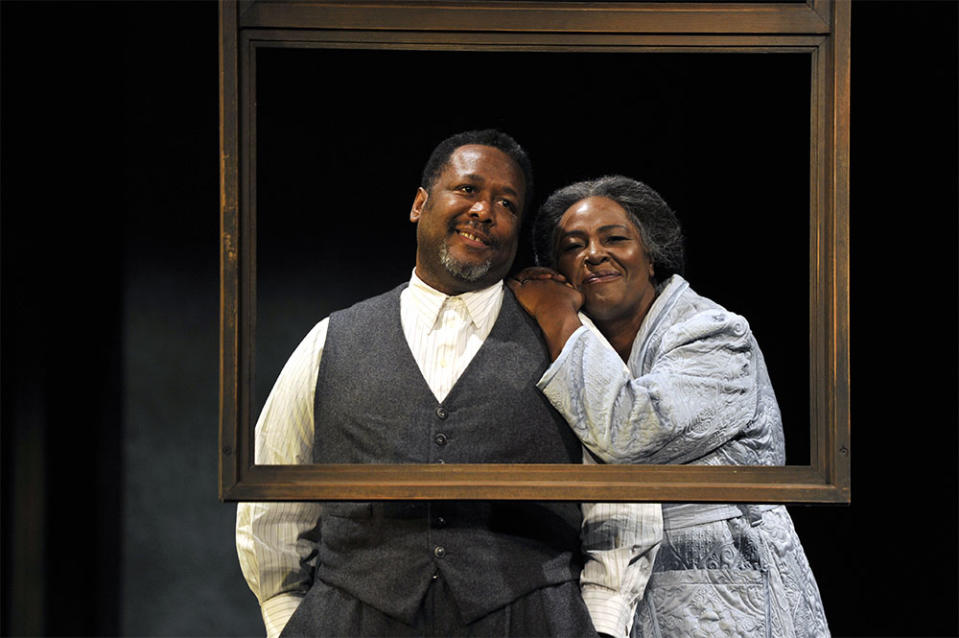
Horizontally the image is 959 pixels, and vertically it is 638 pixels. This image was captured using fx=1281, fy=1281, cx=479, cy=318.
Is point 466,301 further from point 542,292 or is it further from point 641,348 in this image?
point 641,348

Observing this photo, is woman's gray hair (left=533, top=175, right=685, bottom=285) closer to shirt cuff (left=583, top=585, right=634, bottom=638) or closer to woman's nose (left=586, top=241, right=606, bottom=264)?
woman's nose (left=586, top=241, right=606, bottom=264)

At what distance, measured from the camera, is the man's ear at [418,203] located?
1646 mm

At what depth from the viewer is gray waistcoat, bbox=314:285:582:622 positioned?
1.60 m

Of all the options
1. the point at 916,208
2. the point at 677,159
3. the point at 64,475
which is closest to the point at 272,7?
the point at 677,159

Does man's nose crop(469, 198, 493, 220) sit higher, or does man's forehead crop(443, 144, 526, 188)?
man's forehead crop(443, 144, 526, 188)

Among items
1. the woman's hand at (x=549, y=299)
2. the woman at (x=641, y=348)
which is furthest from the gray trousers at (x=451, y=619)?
the woman's hand at (x=549, y=299)

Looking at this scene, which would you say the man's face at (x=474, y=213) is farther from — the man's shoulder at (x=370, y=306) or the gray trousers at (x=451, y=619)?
the gray trousers at (x=451, y=619)

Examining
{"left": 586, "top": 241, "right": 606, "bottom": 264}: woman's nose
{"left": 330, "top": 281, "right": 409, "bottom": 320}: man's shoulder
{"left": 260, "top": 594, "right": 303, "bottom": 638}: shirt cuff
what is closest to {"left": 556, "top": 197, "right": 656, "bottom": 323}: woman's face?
{"left": 586, "top": 241, "right": 606, "bottom": 264}: woman's nose

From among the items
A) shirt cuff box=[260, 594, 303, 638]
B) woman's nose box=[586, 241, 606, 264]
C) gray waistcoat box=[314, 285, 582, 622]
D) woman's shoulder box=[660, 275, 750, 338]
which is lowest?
shirt cuff box=[260, 594, 303, 638]

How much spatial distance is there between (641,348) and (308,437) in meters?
0.44

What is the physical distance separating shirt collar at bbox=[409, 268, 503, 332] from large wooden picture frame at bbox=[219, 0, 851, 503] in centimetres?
19

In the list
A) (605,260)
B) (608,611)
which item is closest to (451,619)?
(608,611)

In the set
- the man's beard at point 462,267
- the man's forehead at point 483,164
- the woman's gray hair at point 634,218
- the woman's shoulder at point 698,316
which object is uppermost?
the man's forehead at point 483,164

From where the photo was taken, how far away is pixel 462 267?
1.65 metres
